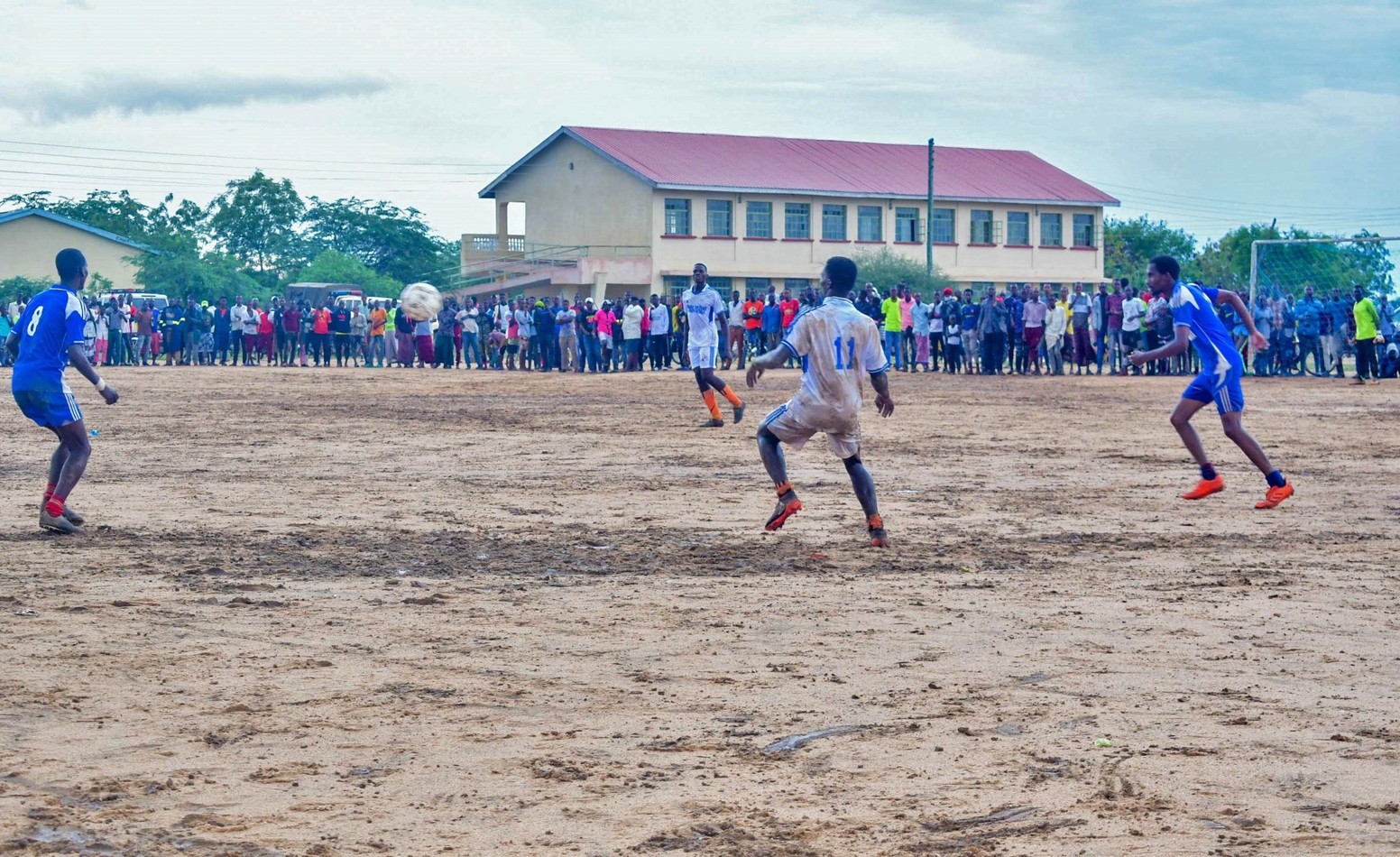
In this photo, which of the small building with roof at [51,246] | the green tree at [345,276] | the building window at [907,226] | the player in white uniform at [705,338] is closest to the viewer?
the player in white uniform at [705,338]

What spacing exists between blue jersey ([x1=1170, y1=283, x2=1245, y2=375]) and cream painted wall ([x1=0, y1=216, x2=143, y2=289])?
5739cm

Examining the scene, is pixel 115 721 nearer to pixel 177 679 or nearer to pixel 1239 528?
pixel 177 679

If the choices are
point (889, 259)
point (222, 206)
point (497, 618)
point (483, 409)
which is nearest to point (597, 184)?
point (889, 259)

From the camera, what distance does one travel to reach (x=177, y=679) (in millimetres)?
6590

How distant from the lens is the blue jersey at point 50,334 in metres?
10.7

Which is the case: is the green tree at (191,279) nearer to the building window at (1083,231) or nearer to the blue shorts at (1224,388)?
the building window at (1083,231)

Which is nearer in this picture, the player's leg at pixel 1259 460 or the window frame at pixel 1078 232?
the player's leg at pixel 1259 460

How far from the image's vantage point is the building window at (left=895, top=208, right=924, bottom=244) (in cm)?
6328

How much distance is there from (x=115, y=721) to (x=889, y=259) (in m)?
53.2

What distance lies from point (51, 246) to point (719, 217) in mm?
26916

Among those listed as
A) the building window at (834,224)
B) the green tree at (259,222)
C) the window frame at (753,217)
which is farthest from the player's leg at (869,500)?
the green tree at (259,222)

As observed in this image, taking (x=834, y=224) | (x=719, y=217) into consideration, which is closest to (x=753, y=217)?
(x=719, y=217)

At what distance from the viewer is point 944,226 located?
63875 mm

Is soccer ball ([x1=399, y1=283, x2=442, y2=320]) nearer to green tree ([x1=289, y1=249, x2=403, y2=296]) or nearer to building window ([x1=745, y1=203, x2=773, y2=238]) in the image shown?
building window ([x1=745, y1=203, x2=773, y2=238])
